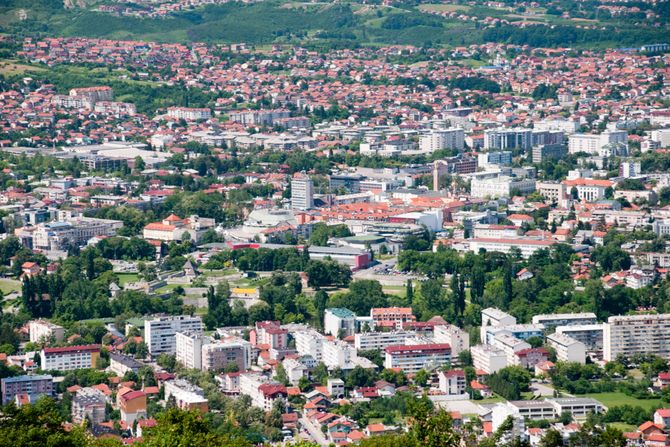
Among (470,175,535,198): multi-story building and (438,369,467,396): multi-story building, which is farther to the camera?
(470,175,535,198): multi-story building

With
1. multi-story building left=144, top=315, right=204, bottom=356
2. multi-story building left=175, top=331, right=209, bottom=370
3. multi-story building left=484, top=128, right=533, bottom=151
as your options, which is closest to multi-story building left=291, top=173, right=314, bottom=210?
multi-story building left=484, top=128, right=533, bottom=151

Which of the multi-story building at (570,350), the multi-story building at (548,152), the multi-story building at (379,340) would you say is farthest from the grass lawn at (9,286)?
the multi-story building at (548,152)

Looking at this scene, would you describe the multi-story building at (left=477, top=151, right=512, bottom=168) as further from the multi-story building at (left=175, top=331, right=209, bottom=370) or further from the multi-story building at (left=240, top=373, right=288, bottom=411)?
the multi-story building at (left=240, top=373, right=288, bottom=411)

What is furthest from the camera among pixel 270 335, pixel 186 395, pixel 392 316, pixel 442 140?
pixel 442 140

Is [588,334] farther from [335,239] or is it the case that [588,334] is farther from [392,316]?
[335,239]

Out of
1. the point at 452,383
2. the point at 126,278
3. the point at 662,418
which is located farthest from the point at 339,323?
the point at 662,418

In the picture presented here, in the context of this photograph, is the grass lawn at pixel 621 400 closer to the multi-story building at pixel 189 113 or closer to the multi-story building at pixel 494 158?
the multi-story building at pixel 494 158
